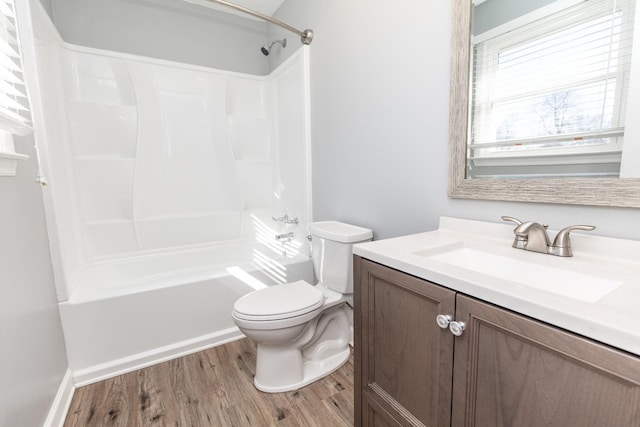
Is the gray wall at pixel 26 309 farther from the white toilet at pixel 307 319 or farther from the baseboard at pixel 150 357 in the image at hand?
the white toilet at pixel 307 319

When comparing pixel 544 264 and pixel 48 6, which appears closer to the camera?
pixel 544 264

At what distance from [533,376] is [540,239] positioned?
48 cm

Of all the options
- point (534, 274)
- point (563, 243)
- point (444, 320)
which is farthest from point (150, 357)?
point (563, 243)

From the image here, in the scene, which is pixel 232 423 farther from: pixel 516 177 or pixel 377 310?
pixel 516 177

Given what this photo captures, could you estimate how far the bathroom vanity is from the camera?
51 cm

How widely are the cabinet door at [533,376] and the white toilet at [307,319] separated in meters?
0.86

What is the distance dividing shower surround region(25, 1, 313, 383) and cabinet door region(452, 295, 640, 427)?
159 cm

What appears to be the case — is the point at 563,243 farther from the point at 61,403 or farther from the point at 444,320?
the point at 61,403

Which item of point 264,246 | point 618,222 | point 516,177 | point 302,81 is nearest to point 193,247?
point 264,246

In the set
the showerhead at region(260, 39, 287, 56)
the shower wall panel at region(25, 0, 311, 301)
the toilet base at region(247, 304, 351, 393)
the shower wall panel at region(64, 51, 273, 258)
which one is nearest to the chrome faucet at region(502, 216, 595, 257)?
the toilet base at region(247, 304, 351, 393)

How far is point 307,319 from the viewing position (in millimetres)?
1461

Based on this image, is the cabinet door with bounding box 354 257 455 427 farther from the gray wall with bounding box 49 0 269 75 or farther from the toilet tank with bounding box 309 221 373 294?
the gray wall with bounding box 49 0 269 75

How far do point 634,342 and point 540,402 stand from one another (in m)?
0.22

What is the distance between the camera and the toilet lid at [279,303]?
140 centimetres
